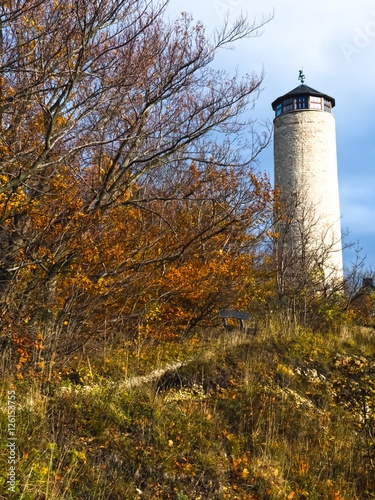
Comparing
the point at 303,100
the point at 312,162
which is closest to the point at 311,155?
the point at 312,162

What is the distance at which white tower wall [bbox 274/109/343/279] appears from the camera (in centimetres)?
2586

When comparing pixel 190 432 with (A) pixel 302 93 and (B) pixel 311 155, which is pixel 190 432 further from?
(A) pixel 302 93

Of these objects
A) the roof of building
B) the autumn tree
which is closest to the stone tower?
the roof of building

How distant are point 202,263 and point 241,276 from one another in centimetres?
169

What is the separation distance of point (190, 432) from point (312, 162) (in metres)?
22.9

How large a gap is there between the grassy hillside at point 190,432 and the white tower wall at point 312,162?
18941mm

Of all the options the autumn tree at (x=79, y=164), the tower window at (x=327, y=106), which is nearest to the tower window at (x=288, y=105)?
the tower window at (x=327, y=106)

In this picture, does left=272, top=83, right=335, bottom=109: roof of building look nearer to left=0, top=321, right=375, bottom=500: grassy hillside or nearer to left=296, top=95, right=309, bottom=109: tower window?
left=296, top=95, right=309, bottom=109: tower window

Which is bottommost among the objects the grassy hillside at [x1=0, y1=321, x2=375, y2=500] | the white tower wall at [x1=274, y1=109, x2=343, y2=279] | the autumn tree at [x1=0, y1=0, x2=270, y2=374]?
the grassy hillside at [x1=0, y1=321, x2=375, y2=500]

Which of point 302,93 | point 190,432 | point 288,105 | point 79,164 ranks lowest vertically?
point 190,432

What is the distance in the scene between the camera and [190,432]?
525cm

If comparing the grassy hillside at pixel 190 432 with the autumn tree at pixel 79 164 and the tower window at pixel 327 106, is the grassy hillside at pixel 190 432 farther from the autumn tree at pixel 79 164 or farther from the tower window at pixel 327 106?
the tower window at pixel 327 106

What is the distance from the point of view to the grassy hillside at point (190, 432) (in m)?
4.28

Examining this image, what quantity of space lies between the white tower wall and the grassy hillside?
18.9 m
